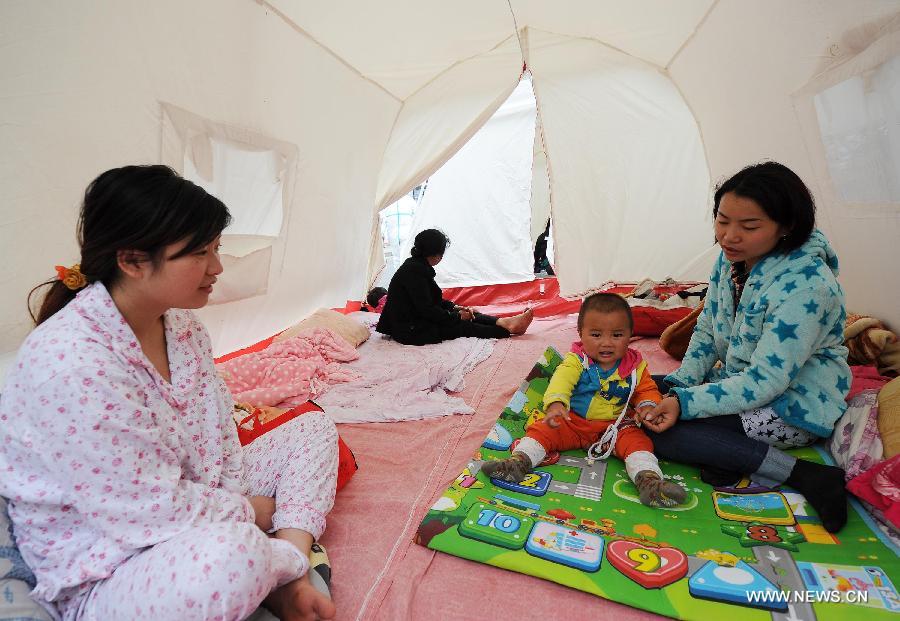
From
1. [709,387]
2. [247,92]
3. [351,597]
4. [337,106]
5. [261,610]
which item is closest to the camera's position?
[261,610]

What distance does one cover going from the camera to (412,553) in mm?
1384

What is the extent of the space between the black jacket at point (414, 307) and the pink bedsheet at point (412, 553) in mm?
1280

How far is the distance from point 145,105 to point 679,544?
240 cm

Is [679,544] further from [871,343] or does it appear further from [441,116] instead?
[441,116]

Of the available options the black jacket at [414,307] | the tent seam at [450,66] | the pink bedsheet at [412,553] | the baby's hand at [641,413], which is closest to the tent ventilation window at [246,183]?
the black jacket at [414,307]

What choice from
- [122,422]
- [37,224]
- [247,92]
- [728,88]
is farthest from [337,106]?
[122,422]

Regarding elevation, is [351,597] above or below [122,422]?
below

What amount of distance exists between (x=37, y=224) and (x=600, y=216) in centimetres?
405

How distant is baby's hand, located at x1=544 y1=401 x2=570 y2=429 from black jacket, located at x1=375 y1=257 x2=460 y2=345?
184 centimetres

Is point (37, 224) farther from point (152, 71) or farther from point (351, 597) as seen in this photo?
point (351, 597)

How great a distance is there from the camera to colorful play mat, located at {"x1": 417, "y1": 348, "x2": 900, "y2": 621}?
114 cm

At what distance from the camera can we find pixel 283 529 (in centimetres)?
127

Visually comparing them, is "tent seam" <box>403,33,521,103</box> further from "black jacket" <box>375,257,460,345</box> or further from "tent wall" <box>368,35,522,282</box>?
"black jacket" <box>375,257,460,345</box>

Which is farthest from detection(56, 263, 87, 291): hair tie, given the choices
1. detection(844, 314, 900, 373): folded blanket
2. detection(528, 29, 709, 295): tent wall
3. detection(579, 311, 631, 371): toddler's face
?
detection(528, 29, 709, 295): tent wall
